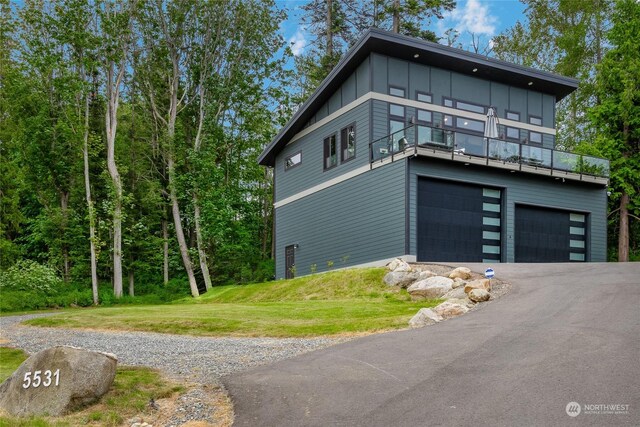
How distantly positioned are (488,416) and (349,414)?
146 cm

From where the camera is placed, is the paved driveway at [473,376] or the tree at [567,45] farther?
the tree at [567,45]

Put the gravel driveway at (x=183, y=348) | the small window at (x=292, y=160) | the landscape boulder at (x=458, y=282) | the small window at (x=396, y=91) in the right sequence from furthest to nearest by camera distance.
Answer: the small window at (x=292, y=160) < the small window at (x=396, y=91) < the landscape boulder at (x=458, y=282) < the gravel driveway at (x=183, y=348)

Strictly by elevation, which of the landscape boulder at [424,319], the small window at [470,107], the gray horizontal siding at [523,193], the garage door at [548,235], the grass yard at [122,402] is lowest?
the grass yard at [122,402]

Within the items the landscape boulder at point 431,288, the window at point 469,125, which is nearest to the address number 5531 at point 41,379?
the landscape boulder at point 431,288

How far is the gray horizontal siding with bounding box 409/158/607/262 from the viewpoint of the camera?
20527 mm

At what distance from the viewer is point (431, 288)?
16.0m

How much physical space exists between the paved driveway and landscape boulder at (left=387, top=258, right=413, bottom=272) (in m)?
6.49

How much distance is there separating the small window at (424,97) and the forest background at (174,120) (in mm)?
10293

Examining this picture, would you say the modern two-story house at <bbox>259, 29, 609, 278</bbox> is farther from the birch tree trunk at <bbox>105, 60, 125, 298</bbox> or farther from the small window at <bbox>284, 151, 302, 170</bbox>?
the birch tree trunk at <bbox>105, 60, 125, 298</bbox>

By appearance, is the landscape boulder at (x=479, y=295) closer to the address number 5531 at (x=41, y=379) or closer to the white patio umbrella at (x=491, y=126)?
the address number 5531 at (x=41, y=379)

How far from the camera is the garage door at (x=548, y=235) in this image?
22578 millimetres

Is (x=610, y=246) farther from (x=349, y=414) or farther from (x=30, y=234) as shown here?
(x=30, y=234)

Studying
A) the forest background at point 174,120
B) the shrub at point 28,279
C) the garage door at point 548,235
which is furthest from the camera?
the forest background at point 174,120

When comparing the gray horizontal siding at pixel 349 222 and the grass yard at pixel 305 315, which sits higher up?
the gray horizontal siding at pixel 349 222
